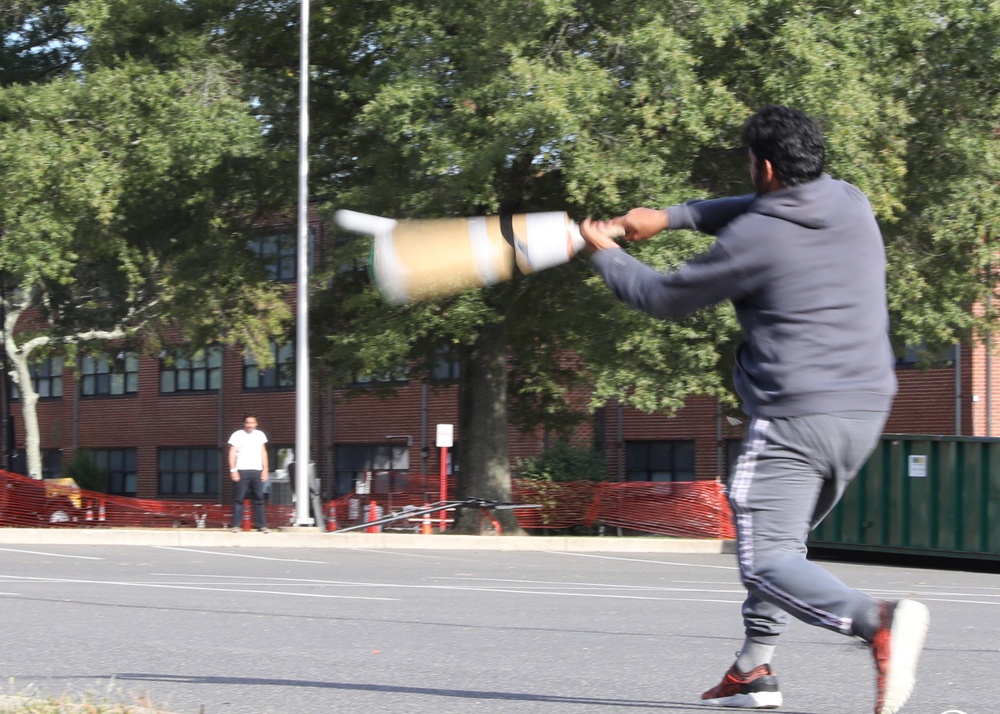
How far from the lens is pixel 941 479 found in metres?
18.1

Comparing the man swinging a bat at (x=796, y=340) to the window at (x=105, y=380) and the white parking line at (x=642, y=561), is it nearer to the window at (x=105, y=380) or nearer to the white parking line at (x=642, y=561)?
the white parking line at (x=642, y=561)

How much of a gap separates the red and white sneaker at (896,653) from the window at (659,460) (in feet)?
109

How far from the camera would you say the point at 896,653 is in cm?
430

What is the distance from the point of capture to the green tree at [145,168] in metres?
20.5

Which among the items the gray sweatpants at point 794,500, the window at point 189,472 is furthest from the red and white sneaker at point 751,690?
the window at point 189,472

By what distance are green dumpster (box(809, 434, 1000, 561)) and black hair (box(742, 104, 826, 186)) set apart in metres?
14.1

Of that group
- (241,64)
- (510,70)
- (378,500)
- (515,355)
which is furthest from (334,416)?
(510,70)

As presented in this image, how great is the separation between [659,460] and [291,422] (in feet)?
42.1

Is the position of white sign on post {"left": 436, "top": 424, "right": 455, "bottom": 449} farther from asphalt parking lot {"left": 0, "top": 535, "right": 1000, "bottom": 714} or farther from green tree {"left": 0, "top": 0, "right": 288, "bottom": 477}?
asphalt parking lot {"left": 0, "top": 535, "right": 1000, "bottom": 714}

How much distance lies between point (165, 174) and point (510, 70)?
601 centimetres

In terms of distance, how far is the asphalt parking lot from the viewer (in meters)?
5.57

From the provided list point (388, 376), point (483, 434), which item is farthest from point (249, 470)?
point (483, 434)

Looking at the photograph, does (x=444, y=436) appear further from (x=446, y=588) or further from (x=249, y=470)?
(x=446, y=588)

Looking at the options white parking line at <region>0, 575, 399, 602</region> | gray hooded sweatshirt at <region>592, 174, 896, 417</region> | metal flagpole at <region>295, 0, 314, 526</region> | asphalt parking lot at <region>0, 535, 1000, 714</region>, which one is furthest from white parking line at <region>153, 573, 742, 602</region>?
metal flagpole at <region>295, 0, 314, 526</region>
